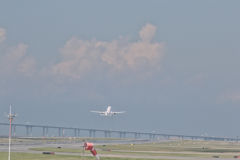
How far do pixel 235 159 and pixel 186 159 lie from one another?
17145 millimetres

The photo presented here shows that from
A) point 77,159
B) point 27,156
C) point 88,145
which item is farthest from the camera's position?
point 27,156

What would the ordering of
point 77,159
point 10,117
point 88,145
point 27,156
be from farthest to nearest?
1. point 27,156
2. point 77,159
3. point 10,117
4. point 88,145

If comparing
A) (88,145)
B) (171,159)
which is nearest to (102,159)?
(171,159)

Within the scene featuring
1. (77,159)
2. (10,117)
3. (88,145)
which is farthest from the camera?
(77,159)

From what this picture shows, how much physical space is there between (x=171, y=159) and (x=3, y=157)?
4339 centimetres

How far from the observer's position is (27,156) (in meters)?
148

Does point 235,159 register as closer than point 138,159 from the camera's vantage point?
No

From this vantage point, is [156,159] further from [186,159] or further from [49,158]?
[49,158]

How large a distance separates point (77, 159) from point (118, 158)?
12.1 m

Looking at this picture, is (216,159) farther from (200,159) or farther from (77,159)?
(77,159)

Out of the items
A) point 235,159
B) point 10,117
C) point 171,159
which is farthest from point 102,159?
point 235,159

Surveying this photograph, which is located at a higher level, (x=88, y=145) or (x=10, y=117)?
(x=10, y=117)

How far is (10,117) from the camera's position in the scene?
120m

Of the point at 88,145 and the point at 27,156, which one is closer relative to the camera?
the point at 88,145
